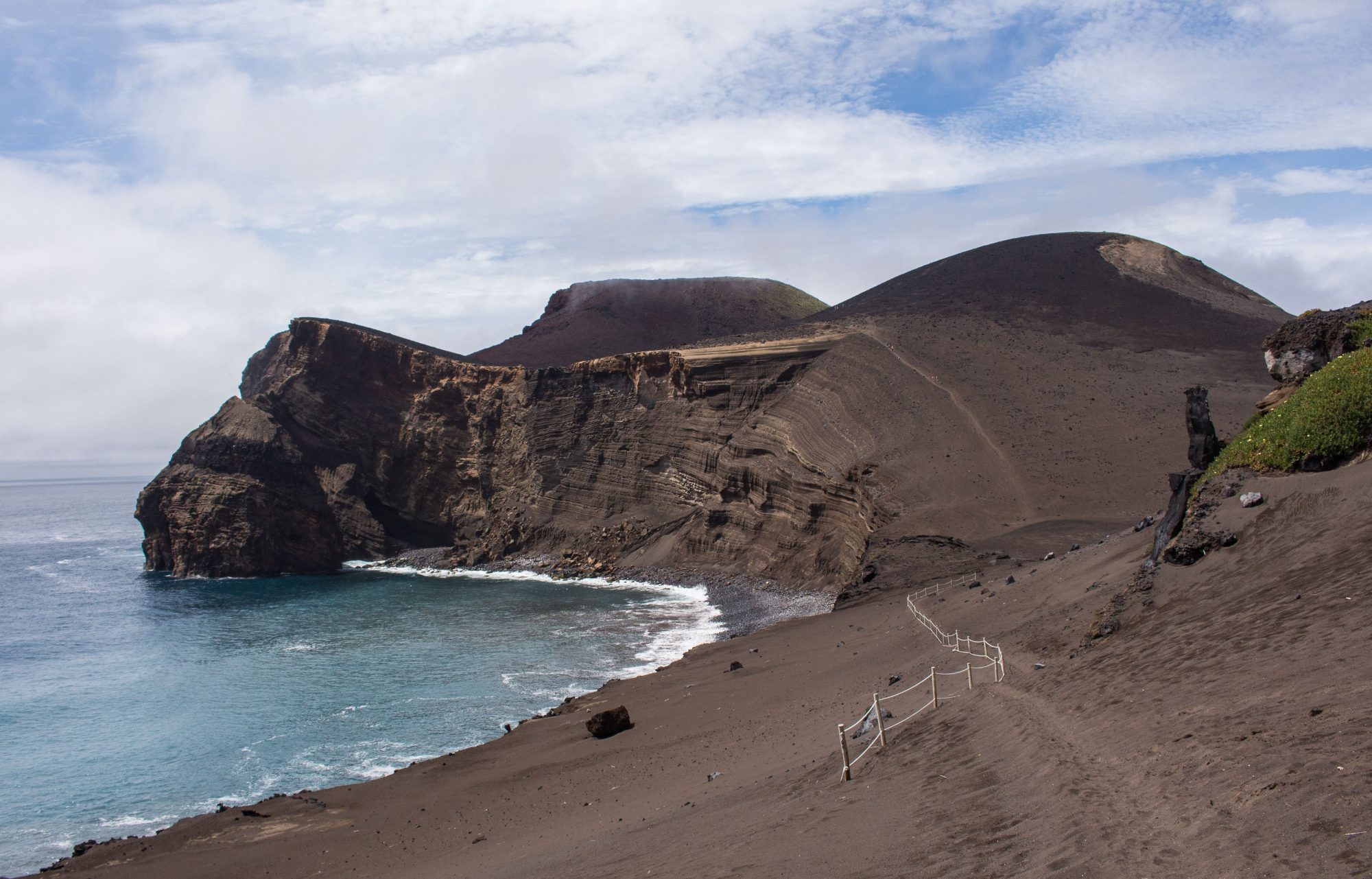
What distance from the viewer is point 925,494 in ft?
136

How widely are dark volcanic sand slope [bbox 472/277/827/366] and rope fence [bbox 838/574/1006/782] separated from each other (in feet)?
284

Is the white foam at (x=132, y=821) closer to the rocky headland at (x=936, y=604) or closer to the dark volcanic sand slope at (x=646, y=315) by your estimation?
the rocky headland at (x=936, y=604)

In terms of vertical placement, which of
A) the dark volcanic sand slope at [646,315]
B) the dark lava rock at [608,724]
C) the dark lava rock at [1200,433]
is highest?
the dark volcanic sand slope at [646,315]

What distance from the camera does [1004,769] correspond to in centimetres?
970

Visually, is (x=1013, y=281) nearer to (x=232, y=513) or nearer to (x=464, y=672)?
(x=464, y=672)

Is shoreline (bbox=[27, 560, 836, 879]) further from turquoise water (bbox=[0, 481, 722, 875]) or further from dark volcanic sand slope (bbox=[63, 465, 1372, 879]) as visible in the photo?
dark volcanic sand slope (bbox=[63, 465, 1372, 879])

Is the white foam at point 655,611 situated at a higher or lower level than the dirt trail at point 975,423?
lower

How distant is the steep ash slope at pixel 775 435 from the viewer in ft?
143

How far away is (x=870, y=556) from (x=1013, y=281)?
42.0 metres

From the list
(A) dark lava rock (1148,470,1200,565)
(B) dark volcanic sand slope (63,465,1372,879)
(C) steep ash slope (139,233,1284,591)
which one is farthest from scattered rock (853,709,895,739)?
(C) steep ash slope (139,233,1284,591)

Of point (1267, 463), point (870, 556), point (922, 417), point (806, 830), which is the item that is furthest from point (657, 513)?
point (806, 830)

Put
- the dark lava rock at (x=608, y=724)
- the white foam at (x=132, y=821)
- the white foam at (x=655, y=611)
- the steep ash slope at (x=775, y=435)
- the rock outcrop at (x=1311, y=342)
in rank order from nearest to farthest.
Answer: the rock outcrop at (x=1311, y=342) < the white foam at (x=132, y=821) < the dark lava rock at (x=608, y=724) < the white foam at (x=655, y=611) < the steep ash slope at (x=775, y=435)

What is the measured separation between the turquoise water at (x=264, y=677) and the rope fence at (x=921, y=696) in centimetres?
1230

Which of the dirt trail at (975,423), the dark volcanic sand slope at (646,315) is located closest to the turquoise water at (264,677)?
the dirt trail at (975,423)
